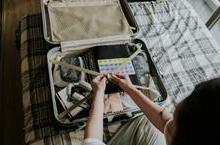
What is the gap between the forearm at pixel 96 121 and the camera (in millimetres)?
800

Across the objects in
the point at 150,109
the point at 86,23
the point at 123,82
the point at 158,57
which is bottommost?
the point at 150,109

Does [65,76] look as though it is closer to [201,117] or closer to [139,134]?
[139,134]

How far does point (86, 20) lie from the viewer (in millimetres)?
1141

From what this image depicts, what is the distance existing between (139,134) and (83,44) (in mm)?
391

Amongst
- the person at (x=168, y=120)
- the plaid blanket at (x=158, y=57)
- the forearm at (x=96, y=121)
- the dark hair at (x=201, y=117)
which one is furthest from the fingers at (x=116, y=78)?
the dark hair at (x=201, y=117)

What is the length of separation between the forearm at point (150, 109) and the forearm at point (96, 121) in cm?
13

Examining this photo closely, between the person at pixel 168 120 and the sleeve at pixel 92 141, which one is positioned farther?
the sleeve at pixel 92 141

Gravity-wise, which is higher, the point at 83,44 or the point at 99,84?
the point at 83,44

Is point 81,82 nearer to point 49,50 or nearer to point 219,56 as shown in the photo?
point 49,50

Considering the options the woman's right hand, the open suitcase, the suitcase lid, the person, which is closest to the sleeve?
the person

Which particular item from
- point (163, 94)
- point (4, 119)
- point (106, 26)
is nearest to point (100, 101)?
point (163, 94)

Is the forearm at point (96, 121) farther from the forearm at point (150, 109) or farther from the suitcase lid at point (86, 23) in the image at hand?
the suitcase lid at point (86, 23)

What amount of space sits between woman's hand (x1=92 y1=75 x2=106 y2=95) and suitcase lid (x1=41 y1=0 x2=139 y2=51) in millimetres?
201

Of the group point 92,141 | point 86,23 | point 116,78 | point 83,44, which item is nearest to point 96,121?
point 92,141
